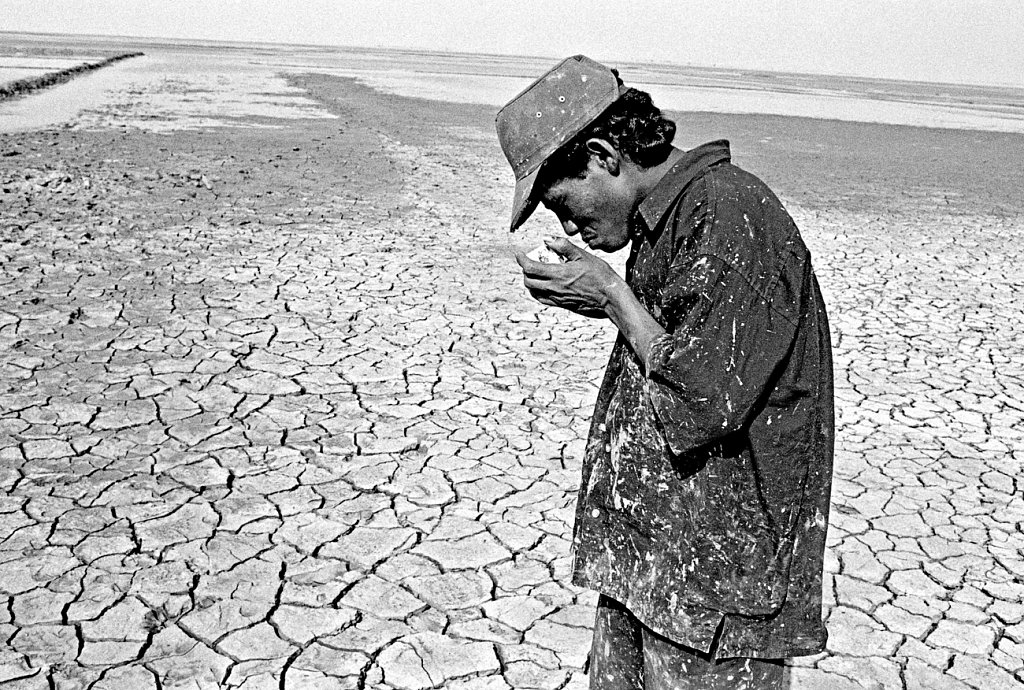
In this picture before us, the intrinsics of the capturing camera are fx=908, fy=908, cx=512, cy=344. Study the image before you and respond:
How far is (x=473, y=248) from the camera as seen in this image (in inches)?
373

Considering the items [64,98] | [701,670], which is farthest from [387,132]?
[701,670]

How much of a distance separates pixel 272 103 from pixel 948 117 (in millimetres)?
25956

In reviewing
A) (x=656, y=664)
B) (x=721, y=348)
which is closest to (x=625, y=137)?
(x=721, y=348)

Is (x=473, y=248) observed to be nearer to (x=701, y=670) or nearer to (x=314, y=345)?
(x=314, y=345)

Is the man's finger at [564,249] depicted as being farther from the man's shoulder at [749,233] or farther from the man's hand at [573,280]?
the man's shoulder at [749,233]

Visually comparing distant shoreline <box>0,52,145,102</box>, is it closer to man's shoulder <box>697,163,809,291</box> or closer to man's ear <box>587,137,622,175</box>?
man's ear <box>587,137,622,175</box>

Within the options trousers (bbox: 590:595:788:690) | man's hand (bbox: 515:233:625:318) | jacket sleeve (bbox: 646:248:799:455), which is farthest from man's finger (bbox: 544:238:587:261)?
trousers (bbox: 590:595:788:690)

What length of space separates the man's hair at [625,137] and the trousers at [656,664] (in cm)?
89

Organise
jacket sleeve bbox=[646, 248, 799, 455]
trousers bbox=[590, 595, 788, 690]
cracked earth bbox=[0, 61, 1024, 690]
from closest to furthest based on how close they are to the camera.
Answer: jacket sleeve bbox=[646, 248, 799, 455], trousers bbox=[590, 595, 788, 690], cracked earth bbox=[0, 61, 1024, 690]

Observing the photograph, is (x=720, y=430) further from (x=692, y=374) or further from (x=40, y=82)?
(x=40, y=82)

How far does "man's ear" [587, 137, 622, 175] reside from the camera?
1.61m

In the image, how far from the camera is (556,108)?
5.24 ft

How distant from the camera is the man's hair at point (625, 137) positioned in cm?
160

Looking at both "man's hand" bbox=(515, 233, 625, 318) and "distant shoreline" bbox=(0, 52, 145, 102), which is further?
"distant shoreline" bbox=(0, 52, 145, 102)
